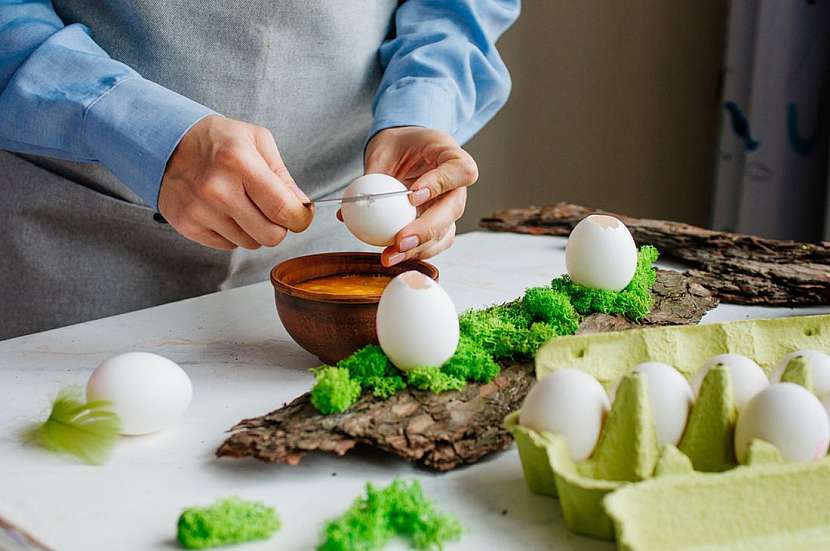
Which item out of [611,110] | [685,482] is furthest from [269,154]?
[611,110]

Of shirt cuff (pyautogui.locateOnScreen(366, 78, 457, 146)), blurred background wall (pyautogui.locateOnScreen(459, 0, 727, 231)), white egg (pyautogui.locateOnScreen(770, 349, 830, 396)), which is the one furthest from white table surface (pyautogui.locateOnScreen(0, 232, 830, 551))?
blurred background wall (pyautogui.locateOnScreen(459, 0, 727, 231))

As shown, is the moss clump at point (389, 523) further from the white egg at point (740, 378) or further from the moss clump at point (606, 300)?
the moss clump at point (606, 300)

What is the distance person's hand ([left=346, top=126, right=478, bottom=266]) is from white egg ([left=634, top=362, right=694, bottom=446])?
348 millimetres

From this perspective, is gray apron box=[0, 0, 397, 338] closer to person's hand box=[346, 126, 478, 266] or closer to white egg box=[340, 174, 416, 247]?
person's hand box=[346, 126, 478, 266]

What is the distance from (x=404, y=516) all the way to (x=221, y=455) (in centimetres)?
17

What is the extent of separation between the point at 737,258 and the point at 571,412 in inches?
28.0

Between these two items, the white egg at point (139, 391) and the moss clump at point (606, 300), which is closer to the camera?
the white egg at point (139, 391)

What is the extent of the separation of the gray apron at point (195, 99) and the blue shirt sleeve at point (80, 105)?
11 centimetres

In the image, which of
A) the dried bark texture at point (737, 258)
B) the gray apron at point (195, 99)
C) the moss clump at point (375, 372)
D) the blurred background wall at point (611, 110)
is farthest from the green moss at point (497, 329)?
the blurred background wall at point (611, 110)

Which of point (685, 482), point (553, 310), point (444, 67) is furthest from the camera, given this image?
point (444, 67)

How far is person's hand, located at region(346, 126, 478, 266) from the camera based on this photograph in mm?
969

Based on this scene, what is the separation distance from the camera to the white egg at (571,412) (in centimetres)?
66

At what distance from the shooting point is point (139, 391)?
755 mm

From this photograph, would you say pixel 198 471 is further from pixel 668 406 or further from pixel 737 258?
pixel 737 258
